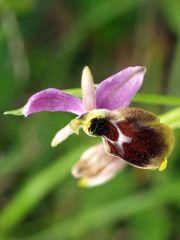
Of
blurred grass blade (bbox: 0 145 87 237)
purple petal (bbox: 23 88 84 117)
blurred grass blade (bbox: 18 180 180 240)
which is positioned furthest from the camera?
blurred grass blade (bbox: 18 180 180 240)

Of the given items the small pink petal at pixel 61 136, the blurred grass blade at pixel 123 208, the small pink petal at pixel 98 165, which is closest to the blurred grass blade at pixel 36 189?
the blurred grass blade at pixel 123 208

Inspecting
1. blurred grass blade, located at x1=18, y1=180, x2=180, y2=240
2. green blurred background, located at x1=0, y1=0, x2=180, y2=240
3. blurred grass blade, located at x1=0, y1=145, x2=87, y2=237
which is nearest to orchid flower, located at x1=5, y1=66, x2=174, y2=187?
blurred grass blade, located at x1=0, y1=145, x2=87, y2=237

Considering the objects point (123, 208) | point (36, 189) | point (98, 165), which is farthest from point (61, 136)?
point (123, 208)

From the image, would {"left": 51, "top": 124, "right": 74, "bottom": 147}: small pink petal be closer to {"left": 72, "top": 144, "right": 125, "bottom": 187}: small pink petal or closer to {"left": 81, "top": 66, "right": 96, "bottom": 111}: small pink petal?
{"left": 81, "top": 66, "right": 96, "bottom": 111}: small pink petal

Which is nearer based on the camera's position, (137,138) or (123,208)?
(137,138)

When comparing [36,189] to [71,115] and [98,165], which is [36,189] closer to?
[71,115]

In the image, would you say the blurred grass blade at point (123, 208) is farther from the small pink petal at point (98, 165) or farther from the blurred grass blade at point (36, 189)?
the small pink petal at point (98, 165)
